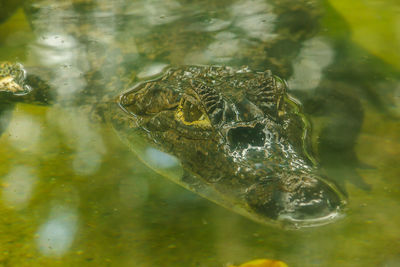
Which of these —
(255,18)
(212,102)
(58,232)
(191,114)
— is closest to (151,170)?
(191,114)

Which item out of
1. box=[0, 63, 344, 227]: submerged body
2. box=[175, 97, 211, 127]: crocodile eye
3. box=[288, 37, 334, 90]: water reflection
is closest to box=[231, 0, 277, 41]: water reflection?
box=[288, 37, 334, 90]: water reflection

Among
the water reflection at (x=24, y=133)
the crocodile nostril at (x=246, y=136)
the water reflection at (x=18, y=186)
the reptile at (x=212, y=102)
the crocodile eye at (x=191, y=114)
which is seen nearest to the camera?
the reptile at (x=212, y=102)

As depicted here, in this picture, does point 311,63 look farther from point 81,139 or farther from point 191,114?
point 81,139

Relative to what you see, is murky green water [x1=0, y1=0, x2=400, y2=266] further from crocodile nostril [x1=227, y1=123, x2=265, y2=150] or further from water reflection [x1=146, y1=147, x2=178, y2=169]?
crocodile nostril [x1=227, y1=123, x2=265, y2=150]

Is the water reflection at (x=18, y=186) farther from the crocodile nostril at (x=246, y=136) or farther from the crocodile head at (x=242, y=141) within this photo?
the crocodile nostril at (x=246, y=136)

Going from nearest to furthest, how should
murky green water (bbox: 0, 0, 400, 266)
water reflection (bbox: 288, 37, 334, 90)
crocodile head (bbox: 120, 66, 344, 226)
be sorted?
murky green water (bbox: 0, 0, 400, 266) < crocodile head (bbox: 120, 66, 344, 226) < water reflection (bbox: 288, 37, 334, 90)

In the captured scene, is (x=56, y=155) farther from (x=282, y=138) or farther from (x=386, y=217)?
(x=386, y=217)

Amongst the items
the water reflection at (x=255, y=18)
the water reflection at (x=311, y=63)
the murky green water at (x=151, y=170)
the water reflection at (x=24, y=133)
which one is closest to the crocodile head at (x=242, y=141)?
the murky green water at (x=151, y=170)
